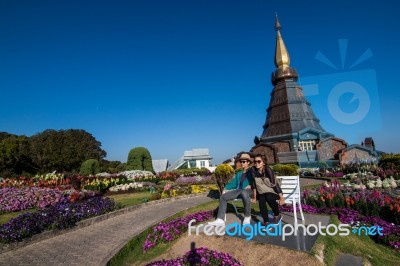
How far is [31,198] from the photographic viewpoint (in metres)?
14.2

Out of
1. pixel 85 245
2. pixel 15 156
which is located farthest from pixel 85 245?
pixel 15 156

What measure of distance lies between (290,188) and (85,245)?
20.7 feet

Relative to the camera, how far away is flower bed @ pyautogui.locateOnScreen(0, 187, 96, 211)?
526 inches

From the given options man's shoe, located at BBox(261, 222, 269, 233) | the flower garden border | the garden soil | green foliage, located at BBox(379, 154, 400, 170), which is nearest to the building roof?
green foliage, located at BBox(379, 154, 400, 170)

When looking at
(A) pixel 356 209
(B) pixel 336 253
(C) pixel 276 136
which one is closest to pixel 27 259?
(B) pixel 336 253

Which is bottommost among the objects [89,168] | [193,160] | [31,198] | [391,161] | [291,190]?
[31,198]

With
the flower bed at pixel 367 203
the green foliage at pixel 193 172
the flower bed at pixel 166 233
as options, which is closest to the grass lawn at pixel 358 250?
the flower bed at pixel 367 203

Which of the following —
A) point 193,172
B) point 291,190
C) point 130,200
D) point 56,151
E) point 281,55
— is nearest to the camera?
point 291,190

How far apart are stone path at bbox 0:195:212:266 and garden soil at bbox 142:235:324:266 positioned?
1.90 m

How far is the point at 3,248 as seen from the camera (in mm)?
7641

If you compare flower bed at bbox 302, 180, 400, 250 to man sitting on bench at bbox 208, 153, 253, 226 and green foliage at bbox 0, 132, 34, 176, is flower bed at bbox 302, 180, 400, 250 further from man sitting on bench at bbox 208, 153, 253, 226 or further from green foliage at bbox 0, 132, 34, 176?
green foliage at bbox 0, 132, 34, 176

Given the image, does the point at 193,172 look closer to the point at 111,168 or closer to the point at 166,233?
the point at 111,168

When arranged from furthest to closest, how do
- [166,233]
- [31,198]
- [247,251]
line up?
[31,198] < [166,233] < [247,251]

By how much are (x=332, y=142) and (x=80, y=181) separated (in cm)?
3354
